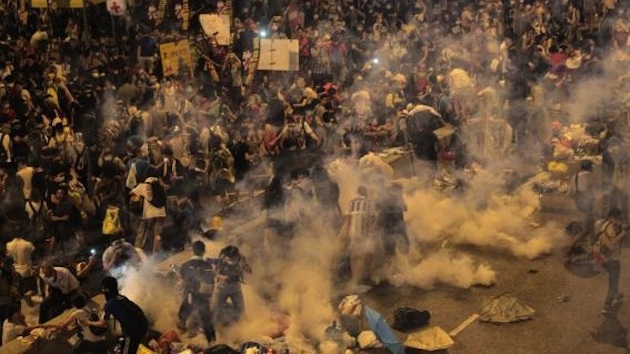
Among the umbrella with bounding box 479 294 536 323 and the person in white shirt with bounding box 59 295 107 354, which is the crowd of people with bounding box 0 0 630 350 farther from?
the umbrella with bounding box 479 294 536 323

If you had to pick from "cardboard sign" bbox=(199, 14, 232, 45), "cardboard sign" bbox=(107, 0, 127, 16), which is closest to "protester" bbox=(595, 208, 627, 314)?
"cardboard sign" bbox=(199, 14, 232, 45)

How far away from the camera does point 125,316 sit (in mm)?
7344

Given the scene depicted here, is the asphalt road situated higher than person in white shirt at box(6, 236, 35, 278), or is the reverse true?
A: person in white shirt at box(6, 236, 35, 278)

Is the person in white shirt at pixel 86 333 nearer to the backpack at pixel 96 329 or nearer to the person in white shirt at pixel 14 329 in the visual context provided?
the backpack at pixel 96 329

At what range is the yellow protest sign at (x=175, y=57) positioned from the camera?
54.6 ft

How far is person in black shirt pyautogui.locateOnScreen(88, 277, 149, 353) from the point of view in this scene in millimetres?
→ 7348

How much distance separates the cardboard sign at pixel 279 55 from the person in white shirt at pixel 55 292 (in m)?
9.36

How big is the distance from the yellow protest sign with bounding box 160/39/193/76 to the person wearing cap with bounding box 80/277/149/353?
9874 millimetres

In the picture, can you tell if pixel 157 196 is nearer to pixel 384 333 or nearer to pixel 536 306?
pixel 384 333

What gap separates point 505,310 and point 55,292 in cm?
525

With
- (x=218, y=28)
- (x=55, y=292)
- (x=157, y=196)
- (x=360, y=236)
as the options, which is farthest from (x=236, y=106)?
(x=55, y=292)

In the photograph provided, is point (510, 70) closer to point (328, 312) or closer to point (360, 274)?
point (360, 274)

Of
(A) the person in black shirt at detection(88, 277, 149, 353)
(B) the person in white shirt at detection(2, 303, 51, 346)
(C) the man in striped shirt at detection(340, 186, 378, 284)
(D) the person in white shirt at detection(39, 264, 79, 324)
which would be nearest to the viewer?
(A) the person in black shirt at detection(88, 277, 149, 353)

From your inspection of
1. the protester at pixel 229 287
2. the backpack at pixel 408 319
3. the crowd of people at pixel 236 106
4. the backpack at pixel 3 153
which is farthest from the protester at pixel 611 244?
the backpack at pixel 3 153
